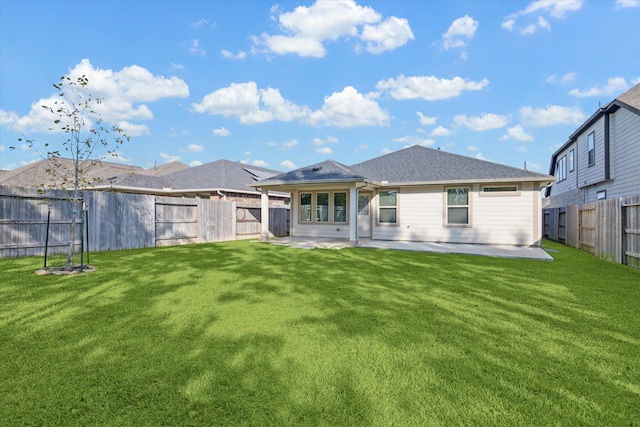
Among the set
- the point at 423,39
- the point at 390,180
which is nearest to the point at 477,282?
the point at 390,180

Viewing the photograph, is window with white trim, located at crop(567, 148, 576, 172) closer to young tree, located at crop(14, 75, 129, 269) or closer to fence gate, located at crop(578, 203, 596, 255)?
fence gate, located at crop(578, 203, 596, 255)

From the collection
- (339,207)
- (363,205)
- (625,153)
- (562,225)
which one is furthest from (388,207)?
(625,153)

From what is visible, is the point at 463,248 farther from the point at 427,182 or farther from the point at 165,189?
the point at 165,189

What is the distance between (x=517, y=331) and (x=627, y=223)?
23.9 ft

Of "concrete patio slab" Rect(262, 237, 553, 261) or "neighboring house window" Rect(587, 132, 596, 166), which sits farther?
"neighboring house window" Rect(587, 132, 596, 166)

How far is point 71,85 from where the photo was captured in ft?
21.8

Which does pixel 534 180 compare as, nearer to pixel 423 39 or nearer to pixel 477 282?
pixel 477 282

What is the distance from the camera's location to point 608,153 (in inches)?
548

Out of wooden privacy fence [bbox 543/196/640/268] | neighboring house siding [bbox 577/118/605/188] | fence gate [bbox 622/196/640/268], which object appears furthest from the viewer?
neighboring house siding [bbox 577/118/605/188]

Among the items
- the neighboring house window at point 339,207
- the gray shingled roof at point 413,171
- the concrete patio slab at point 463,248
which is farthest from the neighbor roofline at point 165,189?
the neighboring house window at point 339,207

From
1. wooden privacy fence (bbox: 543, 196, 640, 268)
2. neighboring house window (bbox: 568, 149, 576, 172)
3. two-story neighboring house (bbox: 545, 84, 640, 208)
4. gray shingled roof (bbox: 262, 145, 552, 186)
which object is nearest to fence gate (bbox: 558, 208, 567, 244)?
wooden privacy fence (bbox: 543, 196, 640, 268)

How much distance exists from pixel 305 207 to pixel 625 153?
46.4 ft

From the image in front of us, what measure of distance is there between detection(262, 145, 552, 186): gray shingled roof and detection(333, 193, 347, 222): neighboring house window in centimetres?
131

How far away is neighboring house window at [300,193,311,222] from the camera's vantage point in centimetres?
1483
